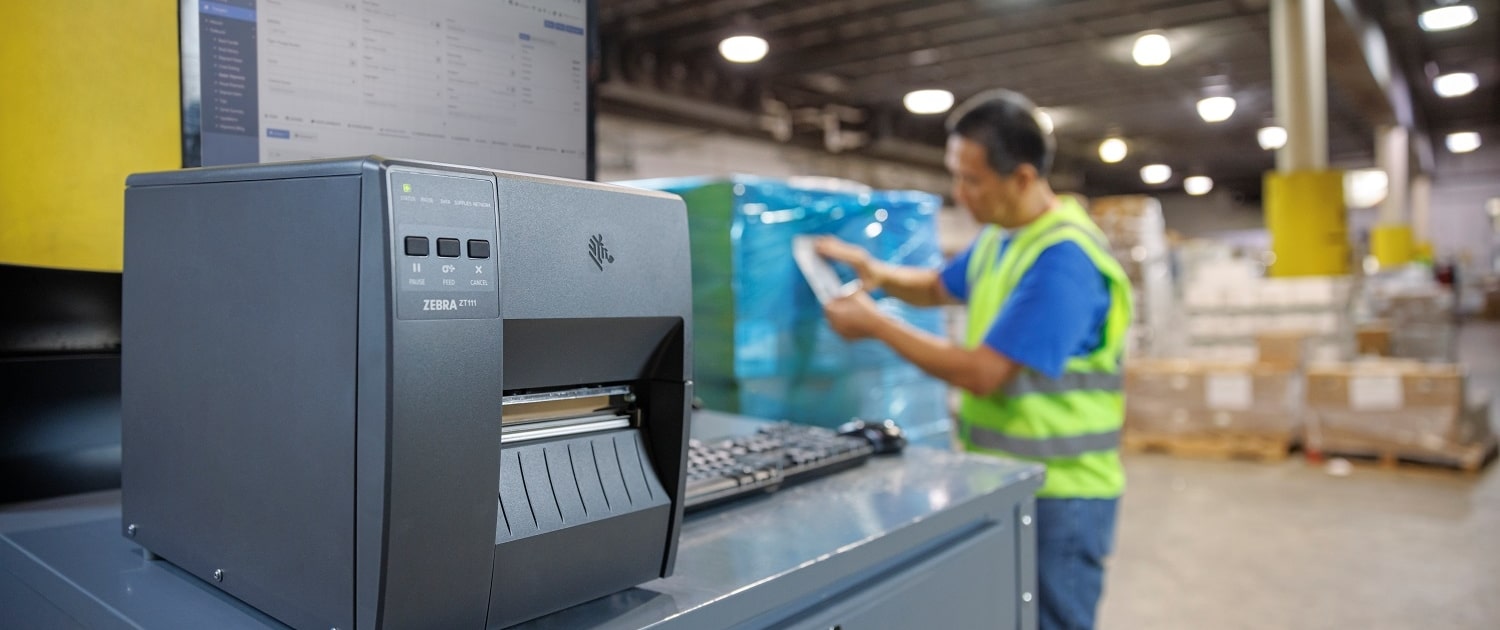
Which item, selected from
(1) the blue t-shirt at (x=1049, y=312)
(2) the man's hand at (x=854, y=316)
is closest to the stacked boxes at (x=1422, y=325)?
(1) the blue t-shirt at (x=1049, y=312)

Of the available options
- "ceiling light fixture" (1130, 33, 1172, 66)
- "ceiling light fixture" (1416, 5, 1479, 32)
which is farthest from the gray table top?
"ceiling light fixture" (1416, 5, 1479, 32)

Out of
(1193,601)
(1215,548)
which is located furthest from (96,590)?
(1215,548)

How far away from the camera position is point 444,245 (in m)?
0.63

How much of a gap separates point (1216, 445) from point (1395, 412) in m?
1.17

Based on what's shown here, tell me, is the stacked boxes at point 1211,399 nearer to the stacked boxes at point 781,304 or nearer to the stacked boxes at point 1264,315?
the stacked boxes at point 1264,315

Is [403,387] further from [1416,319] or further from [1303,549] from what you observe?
[1416,319]

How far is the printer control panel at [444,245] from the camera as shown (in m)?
0.61

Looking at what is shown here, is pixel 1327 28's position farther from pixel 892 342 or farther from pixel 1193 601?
pixel 892 342

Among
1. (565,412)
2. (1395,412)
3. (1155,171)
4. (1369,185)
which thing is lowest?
(1395,412)

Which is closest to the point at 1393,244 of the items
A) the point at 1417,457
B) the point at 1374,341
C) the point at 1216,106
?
the point at 1374,341

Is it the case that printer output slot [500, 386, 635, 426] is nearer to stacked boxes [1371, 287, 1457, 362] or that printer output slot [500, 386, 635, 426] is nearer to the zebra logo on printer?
the zebra logo on printer

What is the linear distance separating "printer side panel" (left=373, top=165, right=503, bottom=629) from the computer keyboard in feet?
1.23

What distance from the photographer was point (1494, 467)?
652cm

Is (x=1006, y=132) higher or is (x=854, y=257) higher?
(x=1006, y=132)
